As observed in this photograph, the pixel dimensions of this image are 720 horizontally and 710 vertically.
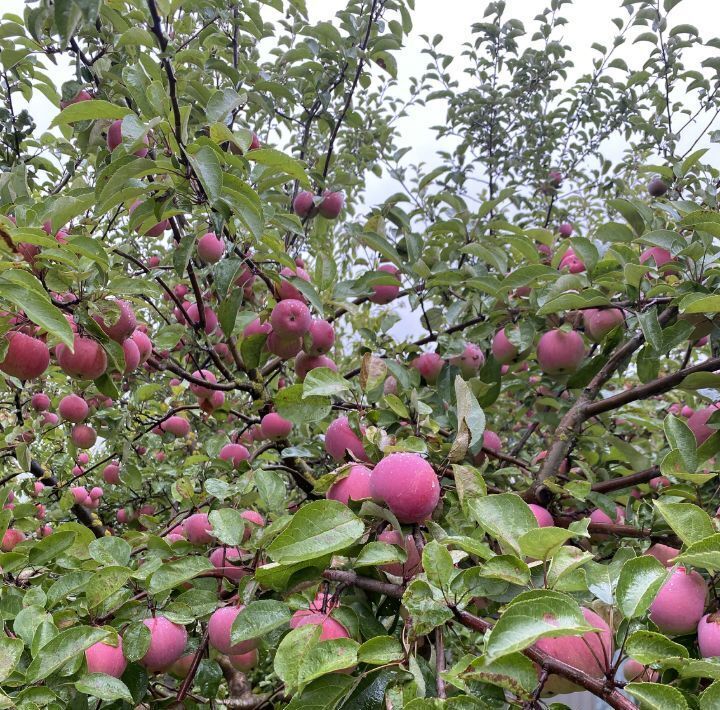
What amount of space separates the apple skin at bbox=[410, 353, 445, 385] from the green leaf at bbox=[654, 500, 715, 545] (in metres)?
0.94

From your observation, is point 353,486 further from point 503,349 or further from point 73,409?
point 73,409

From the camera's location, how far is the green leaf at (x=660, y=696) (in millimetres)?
549

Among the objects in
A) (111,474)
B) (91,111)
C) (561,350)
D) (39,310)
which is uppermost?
(91,111)

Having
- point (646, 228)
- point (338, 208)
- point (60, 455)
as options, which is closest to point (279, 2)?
point (338, 208)

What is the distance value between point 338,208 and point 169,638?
1.87 metres

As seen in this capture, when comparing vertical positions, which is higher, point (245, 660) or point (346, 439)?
point (346, 439)

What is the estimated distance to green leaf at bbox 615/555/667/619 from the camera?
2.10ft

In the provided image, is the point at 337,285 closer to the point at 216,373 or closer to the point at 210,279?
the point at 210,279

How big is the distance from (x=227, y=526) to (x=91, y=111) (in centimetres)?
83

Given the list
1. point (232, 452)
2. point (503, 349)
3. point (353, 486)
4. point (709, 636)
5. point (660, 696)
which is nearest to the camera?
point (660, 696)

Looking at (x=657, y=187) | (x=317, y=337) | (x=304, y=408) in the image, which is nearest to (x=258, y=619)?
(x=304, y=408)

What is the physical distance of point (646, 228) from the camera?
1533mm

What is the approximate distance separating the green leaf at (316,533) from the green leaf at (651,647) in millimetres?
321

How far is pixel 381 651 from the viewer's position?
663mm
